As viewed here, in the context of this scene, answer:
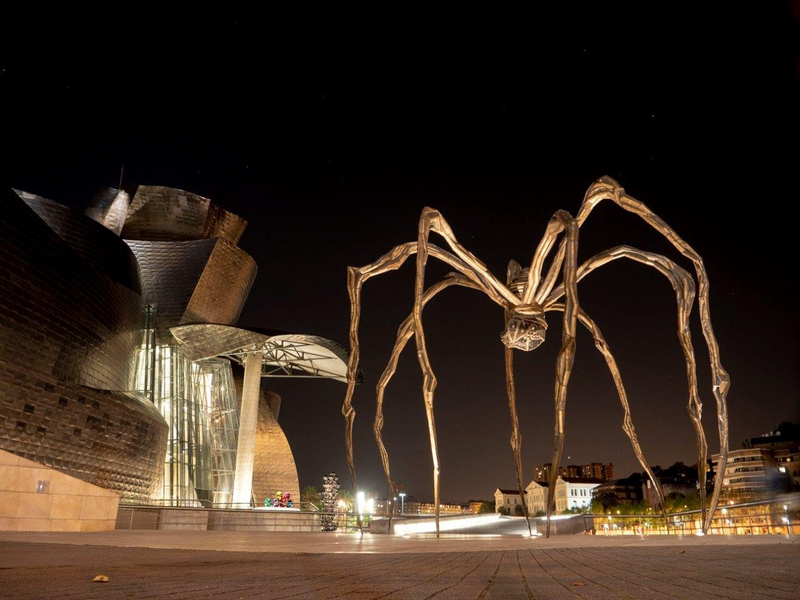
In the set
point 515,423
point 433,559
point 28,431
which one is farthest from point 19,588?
point 28,431

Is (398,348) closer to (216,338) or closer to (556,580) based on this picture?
(556,580)

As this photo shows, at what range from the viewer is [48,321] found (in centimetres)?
2044

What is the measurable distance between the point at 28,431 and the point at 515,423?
17.8 m

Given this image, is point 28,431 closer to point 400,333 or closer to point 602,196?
point 400,333

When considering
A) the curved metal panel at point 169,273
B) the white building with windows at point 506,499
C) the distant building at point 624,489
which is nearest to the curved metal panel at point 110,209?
the curved metal panel at point 169,273

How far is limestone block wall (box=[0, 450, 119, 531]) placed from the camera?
35.5 feet

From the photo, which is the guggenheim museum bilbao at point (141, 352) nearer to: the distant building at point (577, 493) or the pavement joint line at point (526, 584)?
the pavement joint line at point (526, 584)

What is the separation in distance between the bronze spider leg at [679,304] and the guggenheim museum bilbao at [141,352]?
18.6m

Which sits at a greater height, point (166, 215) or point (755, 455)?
point (166, 215)

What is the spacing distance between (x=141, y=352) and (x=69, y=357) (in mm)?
11283

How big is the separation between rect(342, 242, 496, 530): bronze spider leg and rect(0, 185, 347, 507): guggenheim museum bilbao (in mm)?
16089

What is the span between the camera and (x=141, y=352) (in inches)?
1277

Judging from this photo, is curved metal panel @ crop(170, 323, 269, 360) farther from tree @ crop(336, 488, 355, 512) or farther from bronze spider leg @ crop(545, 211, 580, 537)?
bronze spider leg @ crop(545, 211, 580, 537)

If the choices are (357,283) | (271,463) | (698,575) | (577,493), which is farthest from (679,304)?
(577,493)
